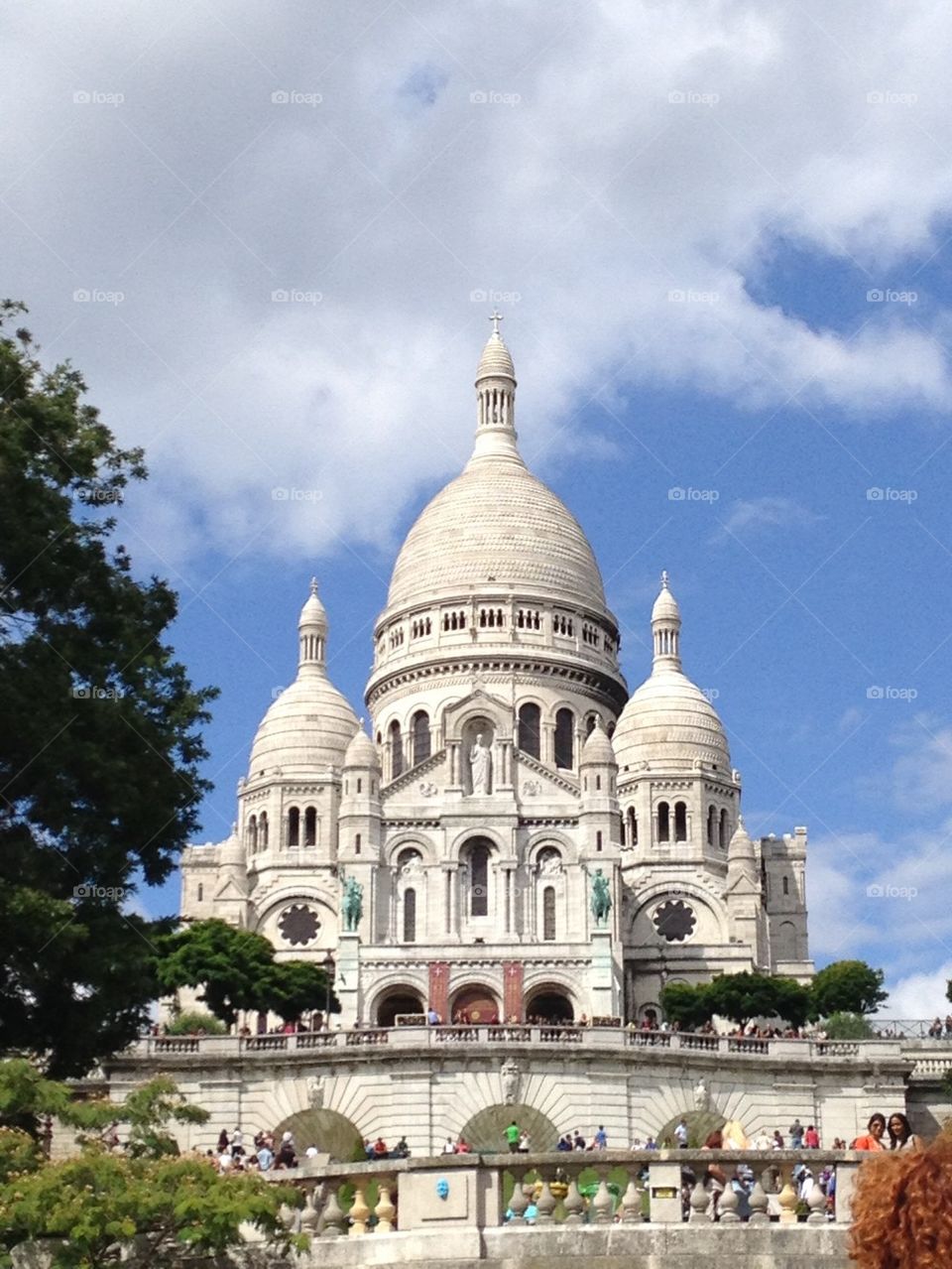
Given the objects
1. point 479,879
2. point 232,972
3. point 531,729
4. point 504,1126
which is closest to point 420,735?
point 531,729

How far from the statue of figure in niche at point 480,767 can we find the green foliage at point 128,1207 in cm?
6137

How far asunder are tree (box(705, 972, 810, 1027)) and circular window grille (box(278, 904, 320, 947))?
20.6 meters

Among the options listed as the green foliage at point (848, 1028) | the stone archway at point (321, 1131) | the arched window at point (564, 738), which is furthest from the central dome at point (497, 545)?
the stone archway at point (321, 1131)

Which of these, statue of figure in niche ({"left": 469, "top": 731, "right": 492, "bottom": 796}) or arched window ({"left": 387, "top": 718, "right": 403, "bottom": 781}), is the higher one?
arched window ({"left": 387, "top": 718, "right": 403, "bottom": 781})

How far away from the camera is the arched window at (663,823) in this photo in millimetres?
91188

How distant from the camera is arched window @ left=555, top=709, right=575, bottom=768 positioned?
94062 millimetres

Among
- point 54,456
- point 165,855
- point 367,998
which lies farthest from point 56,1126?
point 367,998

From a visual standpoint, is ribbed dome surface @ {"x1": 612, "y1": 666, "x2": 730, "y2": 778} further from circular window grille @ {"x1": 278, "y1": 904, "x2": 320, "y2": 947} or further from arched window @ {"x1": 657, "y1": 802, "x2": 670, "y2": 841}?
circular window grille @ {"x1": 278, "y1": 904, "x2": 320, "y2": 947}

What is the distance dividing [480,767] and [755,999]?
18.8 meters

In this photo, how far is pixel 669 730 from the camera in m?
93.5

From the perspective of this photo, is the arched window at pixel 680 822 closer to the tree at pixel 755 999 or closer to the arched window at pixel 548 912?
the arched window at pixel 548 912

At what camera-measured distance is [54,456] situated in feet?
91.5

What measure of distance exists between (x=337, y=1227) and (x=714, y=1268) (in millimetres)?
4346

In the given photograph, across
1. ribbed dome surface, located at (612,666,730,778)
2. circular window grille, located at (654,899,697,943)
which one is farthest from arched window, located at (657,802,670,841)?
circular window grille, located at (654,899,697,943)
